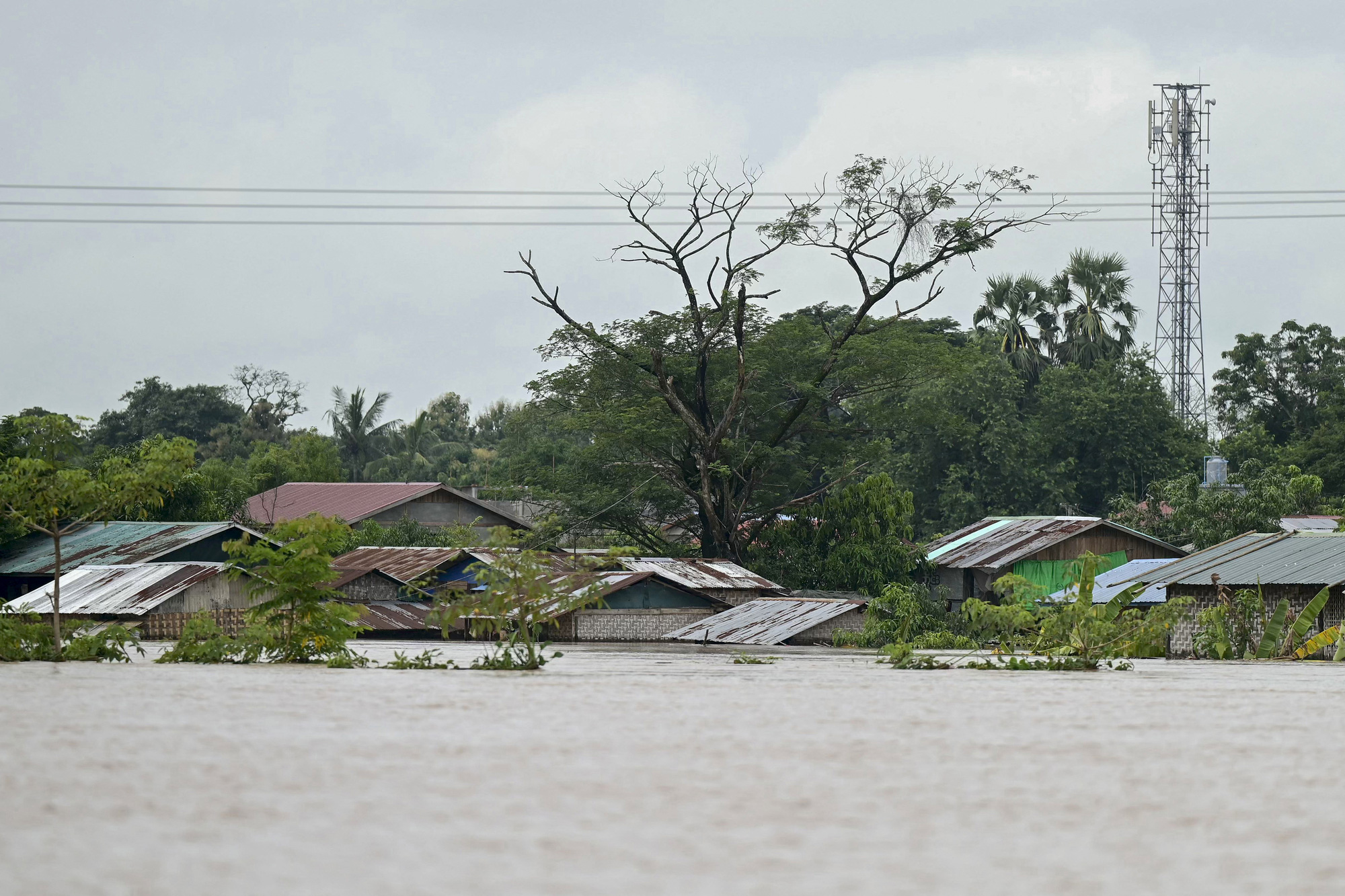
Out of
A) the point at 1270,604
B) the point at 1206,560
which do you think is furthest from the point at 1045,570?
the point at 1270,604

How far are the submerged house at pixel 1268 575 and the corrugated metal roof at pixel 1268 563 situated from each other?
2cm

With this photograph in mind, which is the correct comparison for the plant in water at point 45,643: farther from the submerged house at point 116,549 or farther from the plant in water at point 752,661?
the submerged house at point 116,549

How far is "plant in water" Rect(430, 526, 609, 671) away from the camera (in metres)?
16.2

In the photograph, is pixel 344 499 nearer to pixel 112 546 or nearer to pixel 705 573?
pixel 112 546

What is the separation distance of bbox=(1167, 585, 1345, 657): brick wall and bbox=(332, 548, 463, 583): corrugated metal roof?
18.5 meters

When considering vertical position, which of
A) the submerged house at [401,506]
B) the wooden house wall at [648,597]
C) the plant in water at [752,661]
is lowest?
the plant in water at [752,661]

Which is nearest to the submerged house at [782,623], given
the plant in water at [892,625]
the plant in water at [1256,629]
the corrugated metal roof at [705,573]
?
the plant in water at [892,625]

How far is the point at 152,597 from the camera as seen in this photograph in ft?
122

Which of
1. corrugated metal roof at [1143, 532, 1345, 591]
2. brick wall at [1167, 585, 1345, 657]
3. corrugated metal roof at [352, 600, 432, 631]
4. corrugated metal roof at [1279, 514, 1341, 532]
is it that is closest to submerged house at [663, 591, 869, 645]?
corrugated metal roof at [352, 600, 432, 631]

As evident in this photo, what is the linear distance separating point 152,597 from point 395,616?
Result: 5945 mm

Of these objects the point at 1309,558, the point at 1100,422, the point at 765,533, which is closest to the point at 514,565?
the point at 1309,558

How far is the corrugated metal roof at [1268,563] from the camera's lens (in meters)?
26.5

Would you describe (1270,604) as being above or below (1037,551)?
below

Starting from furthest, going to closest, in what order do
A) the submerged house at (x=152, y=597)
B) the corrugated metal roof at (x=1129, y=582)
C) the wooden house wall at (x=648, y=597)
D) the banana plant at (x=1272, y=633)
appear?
the wooden house wall at (x=648, y=597) < the submerged house at (x=152, y=597) < the corrugated metal roof at (x=1129, y=582) < the banana plant at (x=1272, y=633)
